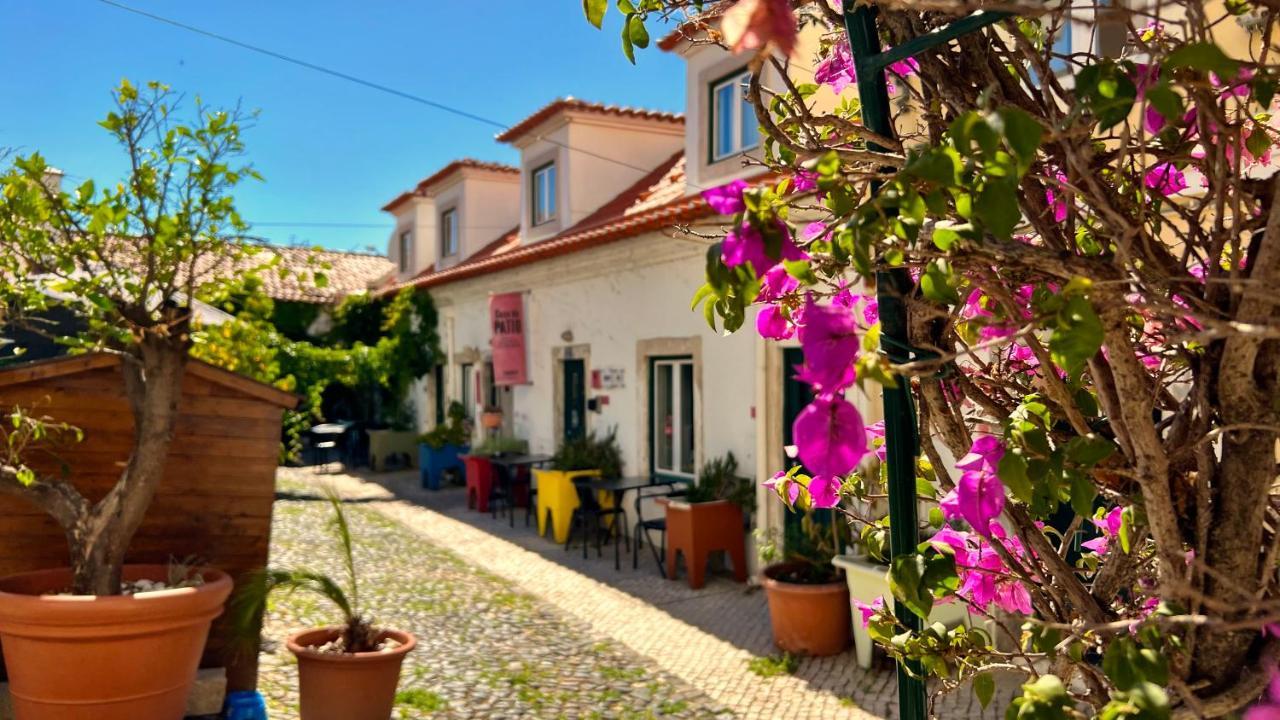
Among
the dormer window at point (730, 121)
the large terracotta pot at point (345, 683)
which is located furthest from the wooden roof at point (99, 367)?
the dormer window at point (730, 121)

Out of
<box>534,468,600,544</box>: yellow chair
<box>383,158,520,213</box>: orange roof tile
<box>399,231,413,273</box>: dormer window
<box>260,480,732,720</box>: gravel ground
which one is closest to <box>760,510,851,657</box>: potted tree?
<box>260,480,732,720</box>: gravel ground

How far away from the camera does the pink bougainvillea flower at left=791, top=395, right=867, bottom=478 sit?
116 cm

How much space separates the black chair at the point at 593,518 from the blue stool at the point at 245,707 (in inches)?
192

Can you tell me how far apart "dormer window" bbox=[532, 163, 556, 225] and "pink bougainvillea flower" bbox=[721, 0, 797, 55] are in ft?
43.9

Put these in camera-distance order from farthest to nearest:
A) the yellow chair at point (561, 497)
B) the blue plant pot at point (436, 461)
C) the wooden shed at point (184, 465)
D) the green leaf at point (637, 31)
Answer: the blue plant pot at point (436, 461) < the yellow chair at point (561, 497) < the wooden shed at point (184, 465) < the green leaf at point (637, 31)

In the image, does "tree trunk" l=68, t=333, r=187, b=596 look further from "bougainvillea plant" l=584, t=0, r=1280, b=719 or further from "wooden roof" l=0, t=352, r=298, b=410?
"bougainvillea plant" l=584, t=0, r=1280, b=719

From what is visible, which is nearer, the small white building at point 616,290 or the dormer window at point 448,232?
the small white building at point 616,290

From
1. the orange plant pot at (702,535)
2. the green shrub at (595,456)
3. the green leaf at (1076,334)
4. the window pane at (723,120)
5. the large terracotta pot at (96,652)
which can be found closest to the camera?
the green leaf at (1076,334)

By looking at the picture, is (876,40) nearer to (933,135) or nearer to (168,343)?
(933,135)

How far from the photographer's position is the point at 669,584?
8.71 meters

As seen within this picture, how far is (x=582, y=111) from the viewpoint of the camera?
1335 centimetres

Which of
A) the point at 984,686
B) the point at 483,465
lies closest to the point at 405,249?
the point at 483,465

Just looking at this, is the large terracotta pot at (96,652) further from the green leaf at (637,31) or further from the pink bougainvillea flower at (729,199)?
the pink bougainvillea flower at (729,199)

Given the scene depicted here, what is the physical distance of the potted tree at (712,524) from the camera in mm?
8508
